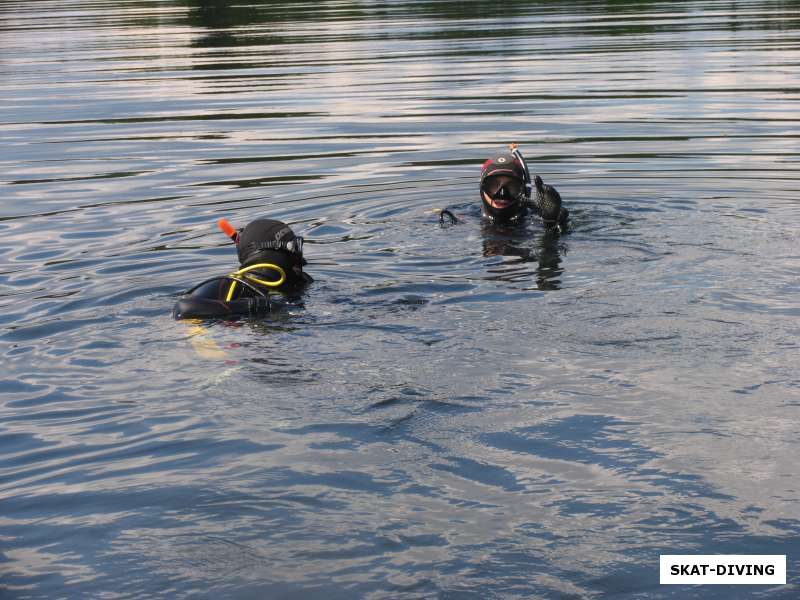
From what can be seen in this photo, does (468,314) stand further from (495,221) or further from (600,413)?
(495,221)

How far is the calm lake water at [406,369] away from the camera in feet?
16.0

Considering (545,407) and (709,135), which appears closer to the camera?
(545,407)

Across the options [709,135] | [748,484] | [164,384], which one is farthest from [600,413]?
[709,135]

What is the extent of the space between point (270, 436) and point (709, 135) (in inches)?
470

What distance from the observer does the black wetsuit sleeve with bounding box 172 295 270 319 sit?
804cm

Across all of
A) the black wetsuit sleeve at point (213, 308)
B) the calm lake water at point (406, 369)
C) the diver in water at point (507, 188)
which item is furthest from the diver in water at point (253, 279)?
the diver in water at point (507, 188)

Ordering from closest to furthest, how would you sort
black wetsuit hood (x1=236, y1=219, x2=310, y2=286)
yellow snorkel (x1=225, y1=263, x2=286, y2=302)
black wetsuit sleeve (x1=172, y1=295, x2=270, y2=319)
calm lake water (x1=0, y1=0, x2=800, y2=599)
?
1. calm lake water (x1=0, y1=0, x2=800, y2=599)
2. black wetsuit sleeve (x1=172, y1=295, x2=270, y2=319)
3. yellow snorkel (x1=225, y1=263, x2=286, y2=302)
4. black wetsuit hood (x1=236, y1=219, x2=310, y2=286)

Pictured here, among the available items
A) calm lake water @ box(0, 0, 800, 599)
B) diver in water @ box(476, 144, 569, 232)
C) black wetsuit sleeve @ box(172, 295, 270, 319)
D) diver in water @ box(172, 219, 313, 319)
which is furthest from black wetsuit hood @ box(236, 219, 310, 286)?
diver in water @ box(476, 144, 569, 232)

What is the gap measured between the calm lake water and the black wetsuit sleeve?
0.38ft

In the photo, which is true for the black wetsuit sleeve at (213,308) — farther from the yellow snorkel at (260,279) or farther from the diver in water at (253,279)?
the yellow snorkel at (260,279)

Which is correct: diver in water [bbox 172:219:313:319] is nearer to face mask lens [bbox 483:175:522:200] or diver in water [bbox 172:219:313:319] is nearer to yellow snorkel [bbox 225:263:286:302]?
yellow snorkel [bbox 225:263:286:302]

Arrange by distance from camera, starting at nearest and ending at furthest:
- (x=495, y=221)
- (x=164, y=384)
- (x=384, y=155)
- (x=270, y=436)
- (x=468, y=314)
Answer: (x=270, y=436)
(x=164, y=384)
(x=468, y=314)
(x=495, y=221)
(x=384, y=155)

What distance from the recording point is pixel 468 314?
8195 millimetres

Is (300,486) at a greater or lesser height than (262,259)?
lesser
